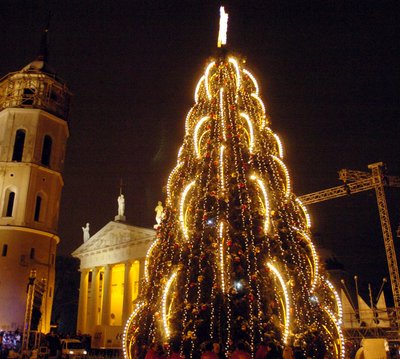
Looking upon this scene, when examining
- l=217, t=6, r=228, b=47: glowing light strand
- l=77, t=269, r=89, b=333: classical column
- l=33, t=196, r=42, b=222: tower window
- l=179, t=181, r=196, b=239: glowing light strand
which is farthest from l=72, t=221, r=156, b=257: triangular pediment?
l=179, t=181, r=196, b=239: glowing light strand

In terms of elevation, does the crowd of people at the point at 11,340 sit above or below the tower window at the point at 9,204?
below

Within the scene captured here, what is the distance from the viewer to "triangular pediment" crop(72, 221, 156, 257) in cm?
4269

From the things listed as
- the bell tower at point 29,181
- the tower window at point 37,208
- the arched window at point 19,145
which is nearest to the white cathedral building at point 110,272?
Answer: the bell tower at point 29,181

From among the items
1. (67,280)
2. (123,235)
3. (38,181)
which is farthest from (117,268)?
(38,181)

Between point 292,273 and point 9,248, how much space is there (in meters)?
24.9

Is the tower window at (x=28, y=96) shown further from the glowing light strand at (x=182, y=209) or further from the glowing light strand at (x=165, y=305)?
the glowing light strand at (x=165, y=305)

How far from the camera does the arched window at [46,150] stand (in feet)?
109

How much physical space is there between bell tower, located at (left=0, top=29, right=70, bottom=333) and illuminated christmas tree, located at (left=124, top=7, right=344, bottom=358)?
20.5m

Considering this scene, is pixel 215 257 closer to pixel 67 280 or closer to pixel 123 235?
pixel 123 235

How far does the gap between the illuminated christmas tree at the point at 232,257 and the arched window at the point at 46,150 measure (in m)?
24.5

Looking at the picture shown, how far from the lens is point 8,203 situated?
3088 cm

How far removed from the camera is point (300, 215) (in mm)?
10844

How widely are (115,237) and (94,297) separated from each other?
672cm

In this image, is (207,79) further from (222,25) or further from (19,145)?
(19,145)
